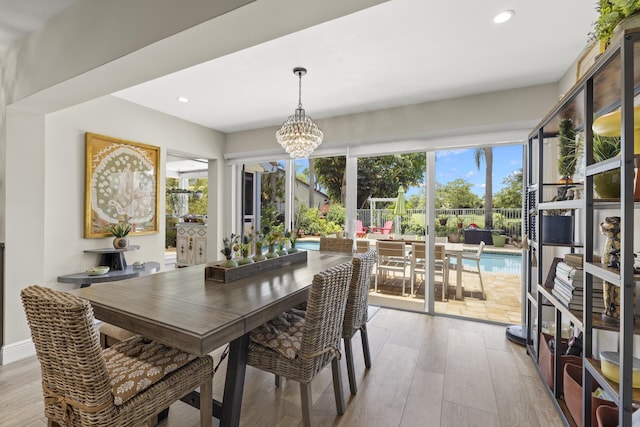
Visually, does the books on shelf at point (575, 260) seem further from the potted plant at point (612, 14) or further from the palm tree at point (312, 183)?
the palm tree at point (312, 183)

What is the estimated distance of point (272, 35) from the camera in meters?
1.55

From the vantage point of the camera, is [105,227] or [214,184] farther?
[214,184]

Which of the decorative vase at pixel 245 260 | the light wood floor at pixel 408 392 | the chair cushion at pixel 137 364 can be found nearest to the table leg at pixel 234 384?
the chair cushion at pixel 137 364

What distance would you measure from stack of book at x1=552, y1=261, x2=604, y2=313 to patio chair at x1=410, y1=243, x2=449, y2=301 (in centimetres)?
172

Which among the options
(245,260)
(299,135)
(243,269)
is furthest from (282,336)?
(299,135)

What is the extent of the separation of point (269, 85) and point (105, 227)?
7.95ft

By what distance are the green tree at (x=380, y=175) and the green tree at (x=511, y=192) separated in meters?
0.93

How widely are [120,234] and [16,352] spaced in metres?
1.29

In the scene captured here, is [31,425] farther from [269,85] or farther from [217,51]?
[269,85]

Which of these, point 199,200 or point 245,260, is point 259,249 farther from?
point 199,200

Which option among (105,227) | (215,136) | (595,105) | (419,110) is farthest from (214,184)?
(595,105)

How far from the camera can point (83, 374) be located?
1.08 metres

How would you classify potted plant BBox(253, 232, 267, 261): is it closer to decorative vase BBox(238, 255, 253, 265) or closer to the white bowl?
decorative vase BBox(238, 255, 253, 265)

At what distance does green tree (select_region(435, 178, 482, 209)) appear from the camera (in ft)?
11.9
